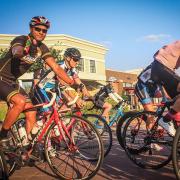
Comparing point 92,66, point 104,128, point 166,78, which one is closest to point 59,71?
Answer: point 166,78

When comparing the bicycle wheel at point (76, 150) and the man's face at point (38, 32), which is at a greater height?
the man's face at point (38, 32)

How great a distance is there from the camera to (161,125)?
13.9 ft

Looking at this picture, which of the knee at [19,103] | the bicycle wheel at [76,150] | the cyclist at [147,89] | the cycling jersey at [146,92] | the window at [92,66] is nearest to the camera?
the bicycle wheel at [76,150]

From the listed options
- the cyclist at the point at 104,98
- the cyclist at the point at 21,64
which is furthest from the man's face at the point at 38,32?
the cyclist at the point at 104,98

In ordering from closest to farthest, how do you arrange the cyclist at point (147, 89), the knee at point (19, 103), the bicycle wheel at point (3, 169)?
the bicycle wheel at point (3, 169)
the knee at point (19, 103)
the cyclist at point (147, 89)

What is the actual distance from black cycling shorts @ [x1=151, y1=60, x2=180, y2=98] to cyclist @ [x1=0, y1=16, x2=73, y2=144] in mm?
1487

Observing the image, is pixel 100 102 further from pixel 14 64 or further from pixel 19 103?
pixel 19 103

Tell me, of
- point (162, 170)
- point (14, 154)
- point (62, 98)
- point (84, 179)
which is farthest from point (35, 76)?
point (162, 170)

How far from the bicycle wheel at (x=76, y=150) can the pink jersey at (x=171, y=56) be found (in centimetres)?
164

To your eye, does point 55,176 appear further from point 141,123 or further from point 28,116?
point 141,123

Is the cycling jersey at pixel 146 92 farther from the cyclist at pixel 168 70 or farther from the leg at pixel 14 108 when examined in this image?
the leg at pixel 14 108

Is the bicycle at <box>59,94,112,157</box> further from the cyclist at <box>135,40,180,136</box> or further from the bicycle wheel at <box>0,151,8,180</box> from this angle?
the bicycle wheel at <box>0,151,8,180</box>

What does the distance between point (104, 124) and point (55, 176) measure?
1.70 meters

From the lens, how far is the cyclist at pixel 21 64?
151 inches
